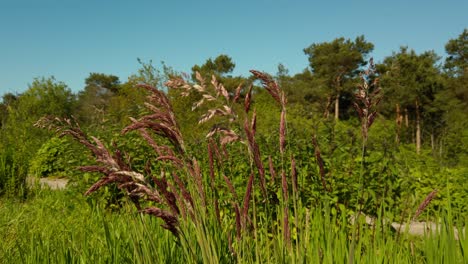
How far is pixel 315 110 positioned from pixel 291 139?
27284 millimetres

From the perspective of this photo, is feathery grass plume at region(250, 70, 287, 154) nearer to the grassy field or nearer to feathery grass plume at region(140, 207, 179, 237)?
the grassy field

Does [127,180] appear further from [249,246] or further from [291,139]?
[291,139]

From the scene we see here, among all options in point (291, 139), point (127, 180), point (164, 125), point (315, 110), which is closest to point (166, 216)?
point (127, 180)

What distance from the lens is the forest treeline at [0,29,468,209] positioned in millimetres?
5727

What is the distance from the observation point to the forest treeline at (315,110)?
5727 mm

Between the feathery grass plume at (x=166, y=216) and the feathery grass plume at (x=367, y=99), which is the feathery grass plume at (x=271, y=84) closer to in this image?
the feathery grass plume at (x=367, y=99)

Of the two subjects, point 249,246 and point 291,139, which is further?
point 291,139

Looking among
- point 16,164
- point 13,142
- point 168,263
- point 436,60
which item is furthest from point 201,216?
point 436,60

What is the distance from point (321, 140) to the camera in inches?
223

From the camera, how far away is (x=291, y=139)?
4.96 m

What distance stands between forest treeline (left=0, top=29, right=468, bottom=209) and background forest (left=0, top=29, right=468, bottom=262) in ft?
0.20

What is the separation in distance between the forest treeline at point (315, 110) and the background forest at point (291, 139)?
0.06 m

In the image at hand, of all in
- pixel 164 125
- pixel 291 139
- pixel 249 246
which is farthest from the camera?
pixel 291 139

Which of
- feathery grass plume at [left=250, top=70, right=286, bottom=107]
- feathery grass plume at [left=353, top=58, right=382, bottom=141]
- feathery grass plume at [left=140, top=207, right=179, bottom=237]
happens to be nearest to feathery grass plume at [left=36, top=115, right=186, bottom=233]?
feathery grass plume at [left=140, top=207, right=179, bottom=237]
